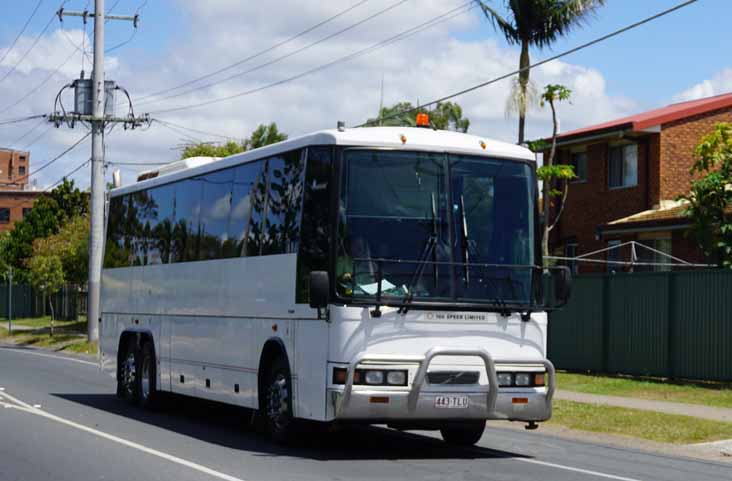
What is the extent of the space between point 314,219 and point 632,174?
25039 millimetres

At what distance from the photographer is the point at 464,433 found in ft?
48.4

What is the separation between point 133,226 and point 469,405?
9.12 meters

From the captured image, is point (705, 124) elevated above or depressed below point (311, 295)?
above

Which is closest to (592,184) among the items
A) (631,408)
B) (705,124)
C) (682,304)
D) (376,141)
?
(705,124)

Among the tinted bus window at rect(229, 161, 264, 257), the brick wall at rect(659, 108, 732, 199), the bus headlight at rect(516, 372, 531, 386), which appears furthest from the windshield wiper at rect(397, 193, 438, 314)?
the brick wall at rect(659, 108, 732, 199)

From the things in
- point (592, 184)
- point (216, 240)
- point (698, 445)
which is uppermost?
point (592, 184)

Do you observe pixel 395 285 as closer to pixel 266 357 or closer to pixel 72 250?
pixel 266 357

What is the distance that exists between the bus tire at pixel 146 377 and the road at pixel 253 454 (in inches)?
9.3

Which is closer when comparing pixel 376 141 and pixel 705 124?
pixel 376 141

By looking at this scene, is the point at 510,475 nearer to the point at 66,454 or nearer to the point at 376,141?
the point at 376,141

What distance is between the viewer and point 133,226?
20281 mm

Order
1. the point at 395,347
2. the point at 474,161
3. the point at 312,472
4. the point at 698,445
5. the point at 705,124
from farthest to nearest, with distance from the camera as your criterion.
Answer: the point at 705,124 → the point at 698,445 → the point at 474,161 → the point at 395,347 → the point at 312,472

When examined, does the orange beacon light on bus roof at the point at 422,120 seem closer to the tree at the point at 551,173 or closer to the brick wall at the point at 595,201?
the tree at the point at 551,173

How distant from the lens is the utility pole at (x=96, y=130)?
40.3 meters
